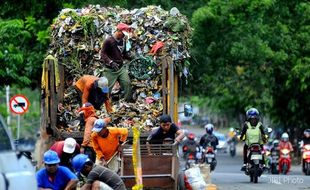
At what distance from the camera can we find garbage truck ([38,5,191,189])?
19.0m

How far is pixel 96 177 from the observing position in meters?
14.9

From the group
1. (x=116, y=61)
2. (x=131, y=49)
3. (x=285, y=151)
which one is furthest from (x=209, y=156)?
(x=116, y=61)

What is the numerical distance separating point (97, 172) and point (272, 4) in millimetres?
22401

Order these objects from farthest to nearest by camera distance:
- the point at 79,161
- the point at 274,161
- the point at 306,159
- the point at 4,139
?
the point at 274,161 → the point at 306,159 → the point at 79,161 → the point at 4,139

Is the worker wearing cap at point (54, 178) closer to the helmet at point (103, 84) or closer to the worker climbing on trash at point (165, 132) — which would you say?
the worker climbing on trash at point (165, 132)

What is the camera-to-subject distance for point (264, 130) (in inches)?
967

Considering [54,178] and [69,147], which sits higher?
[69,147]

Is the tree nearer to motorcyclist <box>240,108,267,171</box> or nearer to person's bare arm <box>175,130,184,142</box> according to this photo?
motorcyclist <box>240,108,267,171</box>

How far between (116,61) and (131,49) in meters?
0.63

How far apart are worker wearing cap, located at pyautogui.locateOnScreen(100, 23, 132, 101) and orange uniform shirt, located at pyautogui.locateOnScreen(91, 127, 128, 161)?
2.38m

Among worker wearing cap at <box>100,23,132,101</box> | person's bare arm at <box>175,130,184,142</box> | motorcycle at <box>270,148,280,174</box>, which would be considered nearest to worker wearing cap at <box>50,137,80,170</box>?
person's bare arm at <box>175,130,184,142</box>

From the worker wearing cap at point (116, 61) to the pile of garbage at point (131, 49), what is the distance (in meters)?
0.21

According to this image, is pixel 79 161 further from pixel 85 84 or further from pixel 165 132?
pixel 85 84

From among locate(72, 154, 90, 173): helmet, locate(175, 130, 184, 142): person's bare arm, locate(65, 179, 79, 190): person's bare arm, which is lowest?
locate(65, 179, 79, 190): person's bare arm
